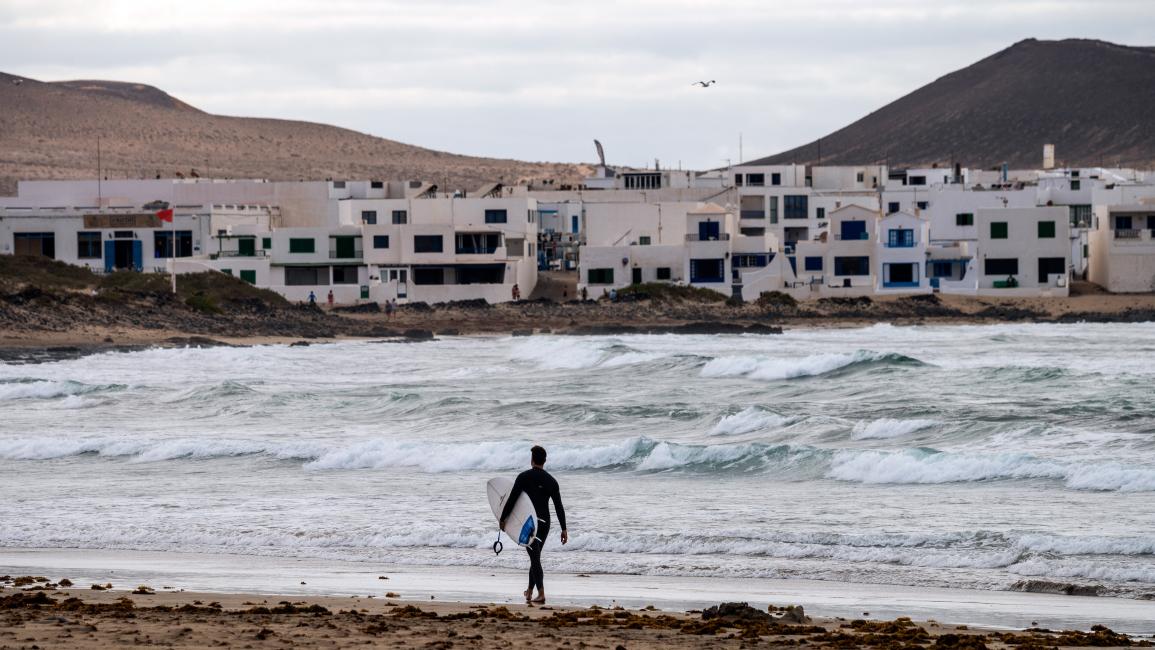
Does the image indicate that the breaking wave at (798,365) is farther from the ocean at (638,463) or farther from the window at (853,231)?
the window at (853,231)

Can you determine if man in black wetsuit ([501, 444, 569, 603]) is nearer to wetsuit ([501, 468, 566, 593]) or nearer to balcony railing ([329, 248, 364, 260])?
wetsuit ([501, 468, 566, 593])

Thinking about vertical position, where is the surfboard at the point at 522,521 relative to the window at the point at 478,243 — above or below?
below

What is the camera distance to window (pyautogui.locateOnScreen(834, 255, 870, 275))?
219 ft

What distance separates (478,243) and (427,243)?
195 centimetres

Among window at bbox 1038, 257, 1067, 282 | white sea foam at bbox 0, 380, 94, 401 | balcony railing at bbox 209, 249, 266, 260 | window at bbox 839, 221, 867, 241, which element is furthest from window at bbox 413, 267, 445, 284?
white sea foam at bbox 0, 380, 94, 401

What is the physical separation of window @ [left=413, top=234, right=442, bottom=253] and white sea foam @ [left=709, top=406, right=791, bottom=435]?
130 ft

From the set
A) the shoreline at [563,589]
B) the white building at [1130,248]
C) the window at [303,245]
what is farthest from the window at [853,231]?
the shoreline at [563,589]

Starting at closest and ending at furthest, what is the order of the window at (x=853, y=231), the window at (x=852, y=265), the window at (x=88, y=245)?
1. the window at (x=853, y=231)
2. the window at (x=852, y=265)
3. the window at (x=88, y=245)

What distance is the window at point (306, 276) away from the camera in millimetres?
66688

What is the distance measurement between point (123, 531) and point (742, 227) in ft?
200

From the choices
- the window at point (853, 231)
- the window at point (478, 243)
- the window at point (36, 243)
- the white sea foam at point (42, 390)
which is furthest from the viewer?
the window at point (36, 243)

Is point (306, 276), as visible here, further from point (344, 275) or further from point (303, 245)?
point (344, 275)

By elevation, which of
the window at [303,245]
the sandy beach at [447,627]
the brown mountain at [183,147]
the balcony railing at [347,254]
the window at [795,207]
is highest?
the brown mountain at [183,147]

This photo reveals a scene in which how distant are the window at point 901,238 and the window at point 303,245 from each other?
21.7 metres
